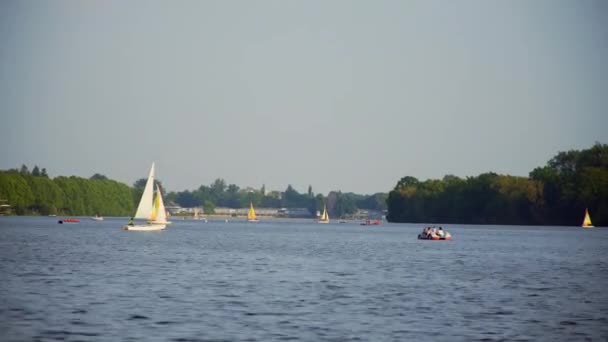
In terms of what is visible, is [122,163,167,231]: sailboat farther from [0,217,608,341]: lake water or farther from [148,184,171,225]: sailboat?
[0,217,608,341]: lake water

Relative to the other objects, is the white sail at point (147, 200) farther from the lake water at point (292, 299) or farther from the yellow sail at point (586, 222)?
the yellow sail at point (586, 222)

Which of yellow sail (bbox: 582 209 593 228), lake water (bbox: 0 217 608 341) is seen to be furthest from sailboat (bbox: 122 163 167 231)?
yellow sail (bbox: 582 209 593 228)

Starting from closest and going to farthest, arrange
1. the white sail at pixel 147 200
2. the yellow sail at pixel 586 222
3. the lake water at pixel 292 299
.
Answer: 1. the lake water at pixel 292 299
2. the white sail at pixel 147 200
3. the yellow sail at pixel 586 222

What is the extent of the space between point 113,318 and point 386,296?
14.8 m

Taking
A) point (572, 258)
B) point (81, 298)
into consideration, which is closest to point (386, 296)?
point (81, 298)

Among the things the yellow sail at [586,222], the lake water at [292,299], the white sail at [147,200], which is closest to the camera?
the lake water at [292,299]

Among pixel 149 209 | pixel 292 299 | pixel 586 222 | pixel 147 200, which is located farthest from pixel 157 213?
pixel 292 299

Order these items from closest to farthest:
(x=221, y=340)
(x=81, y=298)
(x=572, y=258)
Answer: (x=221, y=340)
(x=81, y=298)
(x=572, y=258)

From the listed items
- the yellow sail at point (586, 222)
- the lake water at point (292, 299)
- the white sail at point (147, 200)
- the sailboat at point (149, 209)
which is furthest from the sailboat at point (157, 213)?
the yellow sail at point (586, 222)

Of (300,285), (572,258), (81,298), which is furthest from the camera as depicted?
(572,258)

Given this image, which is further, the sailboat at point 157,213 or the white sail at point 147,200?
the sailboat at point 157,213

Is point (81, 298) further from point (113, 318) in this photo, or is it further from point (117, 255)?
point (117, 255)

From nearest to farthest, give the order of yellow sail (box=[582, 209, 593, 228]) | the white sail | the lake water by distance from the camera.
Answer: the lake water → the white sail → yellow sail (box=[582, 209, 593, 228])

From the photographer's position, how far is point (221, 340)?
31.6 m
